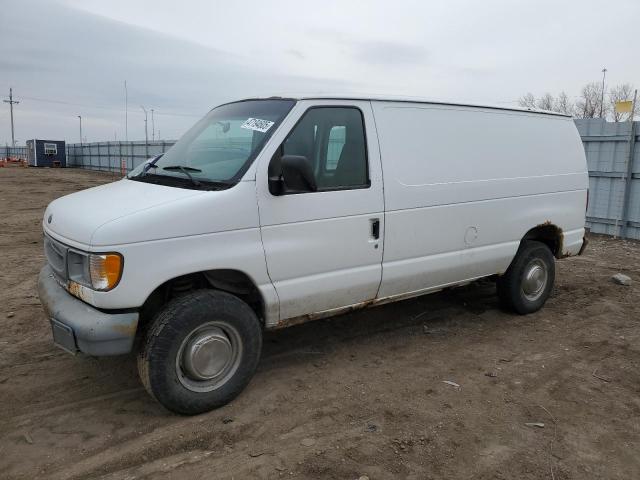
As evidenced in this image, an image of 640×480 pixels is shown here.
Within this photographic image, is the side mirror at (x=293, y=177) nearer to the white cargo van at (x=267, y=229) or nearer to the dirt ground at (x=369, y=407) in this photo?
the white cargo van at (x=267, y=229)

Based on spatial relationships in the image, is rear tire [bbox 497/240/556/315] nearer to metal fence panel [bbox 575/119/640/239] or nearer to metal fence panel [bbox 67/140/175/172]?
metal fence panel [bbox 575/119/640/239]

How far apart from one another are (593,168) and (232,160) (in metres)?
9.37

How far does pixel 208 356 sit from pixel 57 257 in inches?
48.9

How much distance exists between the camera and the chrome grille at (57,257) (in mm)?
3490

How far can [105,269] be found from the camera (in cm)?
315

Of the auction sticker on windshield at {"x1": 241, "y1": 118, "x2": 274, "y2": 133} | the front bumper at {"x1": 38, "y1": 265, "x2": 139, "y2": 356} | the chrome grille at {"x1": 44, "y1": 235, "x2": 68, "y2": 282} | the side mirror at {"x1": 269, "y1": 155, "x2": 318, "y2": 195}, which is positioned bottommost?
the front bumper at {"x1": 38, "y1": 265, "x2": 139, "y2": 356}

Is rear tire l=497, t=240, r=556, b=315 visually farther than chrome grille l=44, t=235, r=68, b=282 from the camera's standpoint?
Yes

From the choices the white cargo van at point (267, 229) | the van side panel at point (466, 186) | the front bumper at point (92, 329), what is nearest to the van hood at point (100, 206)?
the white cargo van at point (267, 229)

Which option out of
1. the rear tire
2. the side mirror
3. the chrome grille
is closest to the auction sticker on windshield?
the side mirror

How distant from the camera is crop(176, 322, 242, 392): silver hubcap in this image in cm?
349

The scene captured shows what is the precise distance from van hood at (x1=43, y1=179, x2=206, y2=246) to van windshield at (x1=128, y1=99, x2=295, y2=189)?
0.57 feet

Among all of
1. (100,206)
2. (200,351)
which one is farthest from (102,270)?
(200,351)

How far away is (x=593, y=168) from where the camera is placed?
10.8 m

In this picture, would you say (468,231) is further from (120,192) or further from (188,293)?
(120,192)
